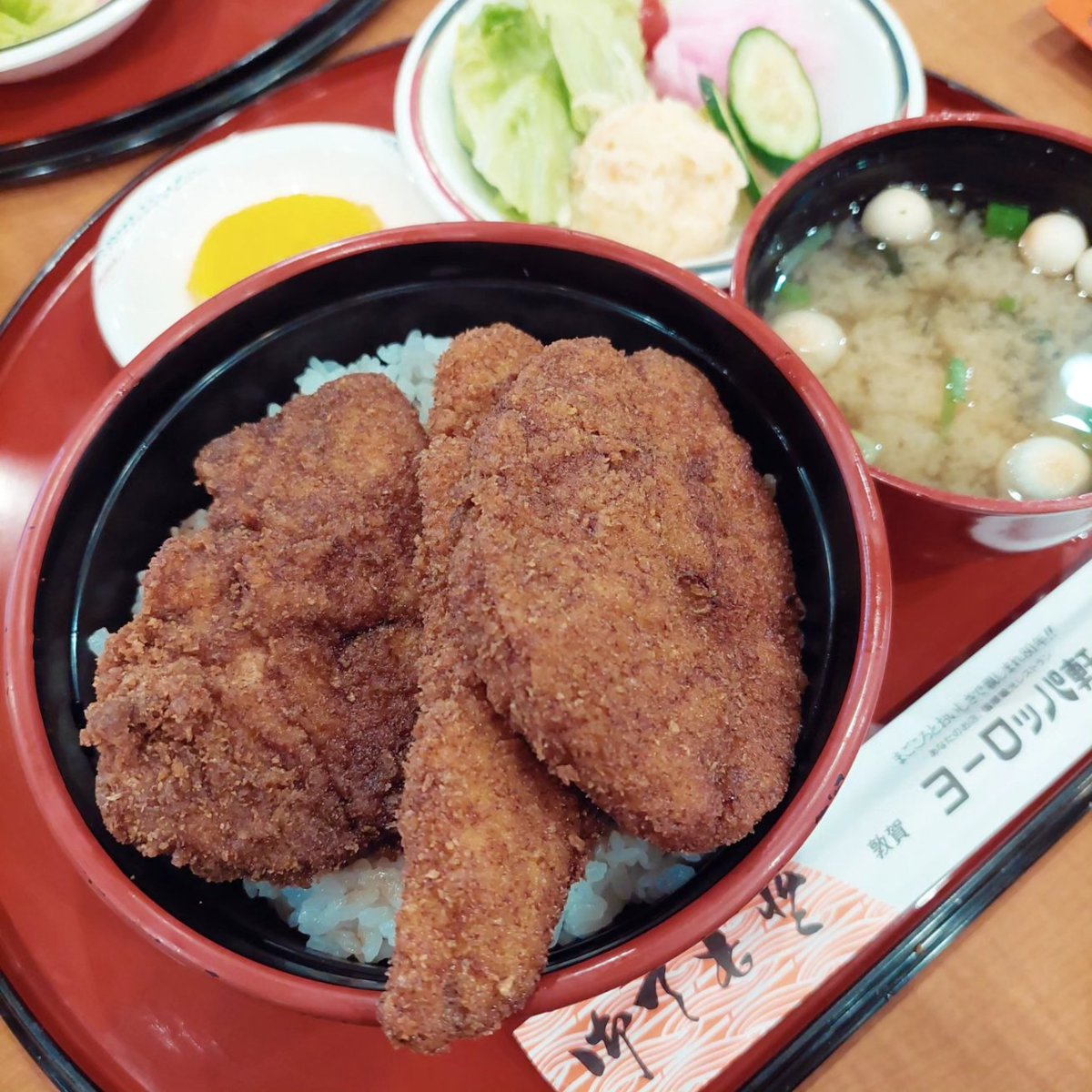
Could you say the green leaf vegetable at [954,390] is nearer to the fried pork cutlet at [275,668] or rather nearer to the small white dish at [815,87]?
the small white dish at [815,87]

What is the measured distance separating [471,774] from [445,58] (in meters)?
1.98

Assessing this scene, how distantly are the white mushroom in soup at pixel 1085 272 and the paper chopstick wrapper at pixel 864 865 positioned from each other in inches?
29.6

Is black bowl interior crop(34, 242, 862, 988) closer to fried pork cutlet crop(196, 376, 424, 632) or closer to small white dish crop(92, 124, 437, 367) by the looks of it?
fried pork cutlet crop(196, 376, 424, 632)

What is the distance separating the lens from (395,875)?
137cm

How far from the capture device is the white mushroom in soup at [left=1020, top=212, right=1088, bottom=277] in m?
1.83

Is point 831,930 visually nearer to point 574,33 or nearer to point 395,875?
point 395,875

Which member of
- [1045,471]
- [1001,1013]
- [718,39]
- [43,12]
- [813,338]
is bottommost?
[1001,1013]

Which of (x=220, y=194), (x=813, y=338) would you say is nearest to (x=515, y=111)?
(x=220, y=194)

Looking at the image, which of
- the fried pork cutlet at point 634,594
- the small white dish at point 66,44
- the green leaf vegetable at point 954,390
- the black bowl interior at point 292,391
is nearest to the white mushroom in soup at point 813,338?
the green leaf vegetable at point 954,390

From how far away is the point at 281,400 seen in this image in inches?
66.8

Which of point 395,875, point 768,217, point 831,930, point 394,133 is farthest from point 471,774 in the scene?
point 394,133

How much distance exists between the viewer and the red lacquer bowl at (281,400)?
1109 millimetres

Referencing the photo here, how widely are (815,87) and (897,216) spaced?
713mm

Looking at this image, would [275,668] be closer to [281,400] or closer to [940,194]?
[281,400]
